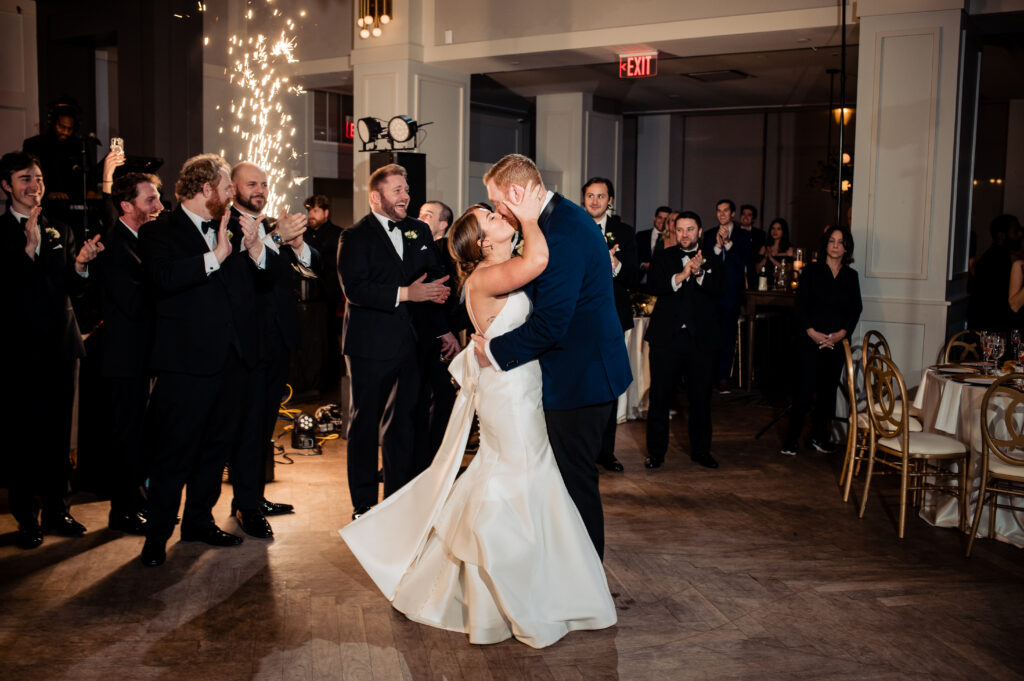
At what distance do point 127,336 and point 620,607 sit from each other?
257 cm

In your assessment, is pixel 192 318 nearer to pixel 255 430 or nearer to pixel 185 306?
pixel 185 306

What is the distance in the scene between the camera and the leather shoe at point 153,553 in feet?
12.8

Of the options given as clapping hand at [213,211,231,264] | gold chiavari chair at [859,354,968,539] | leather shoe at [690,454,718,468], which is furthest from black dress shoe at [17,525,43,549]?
gold chiavari chair at [859,354,968,539]

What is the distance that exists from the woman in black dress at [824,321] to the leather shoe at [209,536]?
3.72m

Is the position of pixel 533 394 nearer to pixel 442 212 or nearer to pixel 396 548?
pixel 396 548

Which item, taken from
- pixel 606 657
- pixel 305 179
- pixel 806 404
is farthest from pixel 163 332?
pixel 305 179

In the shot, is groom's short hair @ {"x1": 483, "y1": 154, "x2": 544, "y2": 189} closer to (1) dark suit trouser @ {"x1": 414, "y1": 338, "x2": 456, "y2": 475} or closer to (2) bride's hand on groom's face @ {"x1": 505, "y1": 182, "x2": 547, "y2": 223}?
(2) bride's hand on groom's face @ {"x1": 505, "y1": 182, "x2": 547, "y2": 223}

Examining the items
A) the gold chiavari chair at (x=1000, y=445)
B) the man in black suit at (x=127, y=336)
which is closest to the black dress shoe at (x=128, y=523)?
the man in black suit at (x=127, y=336)

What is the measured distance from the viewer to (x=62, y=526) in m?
4.28

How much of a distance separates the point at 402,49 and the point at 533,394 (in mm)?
6321

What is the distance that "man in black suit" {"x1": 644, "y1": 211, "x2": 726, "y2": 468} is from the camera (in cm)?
565

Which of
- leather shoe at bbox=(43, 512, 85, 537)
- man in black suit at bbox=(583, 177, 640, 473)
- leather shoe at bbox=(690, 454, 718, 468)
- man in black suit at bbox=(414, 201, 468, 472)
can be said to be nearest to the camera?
leather shoe at bbox=(43, 512, 85, 537)

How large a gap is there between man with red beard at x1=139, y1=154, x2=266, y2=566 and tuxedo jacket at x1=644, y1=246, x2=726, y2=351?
8.78 ft

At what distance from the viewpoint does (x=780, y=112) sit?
1464cm
